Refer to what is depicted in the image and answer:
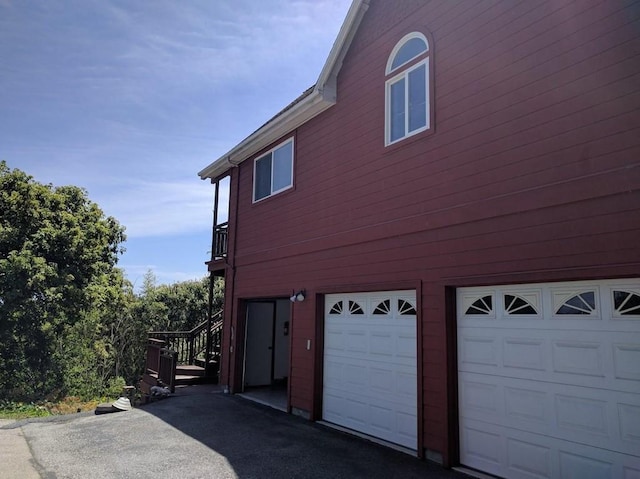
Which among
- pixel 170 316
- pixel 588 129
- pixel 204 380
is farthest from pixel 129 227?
pixel 588 129

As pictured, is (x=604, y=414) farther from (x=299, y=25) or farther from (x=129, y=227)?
(x=129, y=227)

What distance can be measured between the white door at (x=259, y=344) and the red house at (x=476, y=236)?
282 centimetres

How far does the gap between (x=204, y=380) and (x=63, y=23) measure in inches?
338

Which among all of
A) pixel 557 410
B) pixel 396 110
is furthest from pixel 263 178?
pixel 557 410

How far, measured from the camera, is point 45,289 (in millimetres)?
14625

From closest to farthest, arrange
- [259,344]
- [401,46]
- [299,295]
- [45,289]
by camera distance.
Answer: [401,46]
[299,295]
[259,344]
[45,289]

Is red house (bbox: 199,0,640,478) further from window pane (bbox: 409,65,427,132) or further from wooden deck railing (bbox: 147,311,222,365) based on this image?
wooden deck railing (bbox: 147,311,222,365)

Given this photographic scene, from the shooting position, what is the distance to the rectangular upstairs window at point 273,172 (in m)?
9.90

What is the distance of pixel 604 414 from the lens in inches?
167

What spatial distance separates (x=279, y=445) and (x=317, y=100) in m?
5.74

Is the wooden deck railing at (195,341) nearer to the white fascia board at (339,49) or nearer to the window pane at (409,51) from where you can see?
the white fascia board at (339,49)

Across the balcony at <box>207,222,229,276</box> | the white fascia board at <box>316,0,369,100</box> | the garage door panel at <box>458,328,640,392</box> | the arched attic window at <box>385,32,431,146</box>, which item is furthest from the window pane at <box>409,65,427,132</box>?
the balcony at <box>207,222,229,276</box>

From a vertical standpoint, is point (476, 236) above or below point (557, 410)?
above

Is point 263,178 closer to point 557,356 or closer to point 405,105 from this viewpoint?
point 405,105
